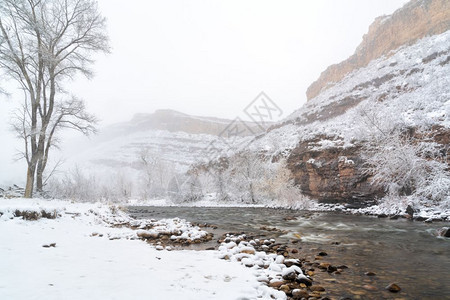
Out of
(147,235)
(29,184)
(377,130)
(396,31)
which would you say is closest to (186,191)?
(29,184)

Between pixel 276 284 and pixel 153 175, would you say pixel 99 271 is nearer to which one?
pixel 276 284

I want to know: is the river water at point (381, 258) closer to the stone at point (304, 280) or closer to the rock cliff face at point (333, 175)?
the stone at point (304, 280)

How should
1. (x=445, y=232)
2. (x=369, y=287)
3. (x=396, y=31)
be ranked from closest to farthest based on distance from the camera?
(x=369, y=287), (x=445, y=232), (x=396, y=31)

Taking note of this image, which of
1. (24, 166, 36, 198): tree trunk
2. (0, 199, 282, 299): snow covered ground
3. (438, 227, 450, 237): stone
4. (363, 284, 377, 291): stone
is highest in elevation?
(24, 166, 36, 198): tree trunk

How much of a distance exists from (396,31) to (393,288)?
8367cm

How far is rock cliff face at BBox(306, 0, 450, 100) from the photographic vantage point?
52119 mm

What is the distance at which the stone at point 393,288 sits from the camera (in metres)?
4.48

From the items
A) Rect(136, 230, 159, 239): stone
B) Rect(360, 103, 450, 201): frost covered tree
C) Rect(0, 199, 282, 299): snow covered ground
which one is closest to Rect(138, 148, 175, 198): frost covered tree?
Rect(136, 230, 159, 239): stone

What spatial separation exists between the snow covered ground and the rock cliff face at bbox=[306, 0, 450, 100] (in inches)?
2691

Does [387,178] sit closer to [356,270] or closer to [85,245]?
[356,270]

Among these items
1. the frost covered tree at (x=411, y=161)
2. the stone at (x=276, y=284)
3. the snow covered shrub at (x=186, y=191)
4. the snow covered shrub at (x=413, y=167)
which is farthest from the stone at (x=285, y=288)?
the snow covered shrub at (x=186, y=191)

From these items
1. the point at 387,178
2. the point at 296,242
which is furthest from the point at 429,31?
the point at 296,242

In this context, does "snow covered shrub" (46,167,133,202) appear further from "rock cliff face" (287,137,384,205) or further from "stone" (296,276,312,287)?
"rock cliff face" (287,137,384,205)

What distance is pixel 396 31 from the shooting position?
64000 mm
